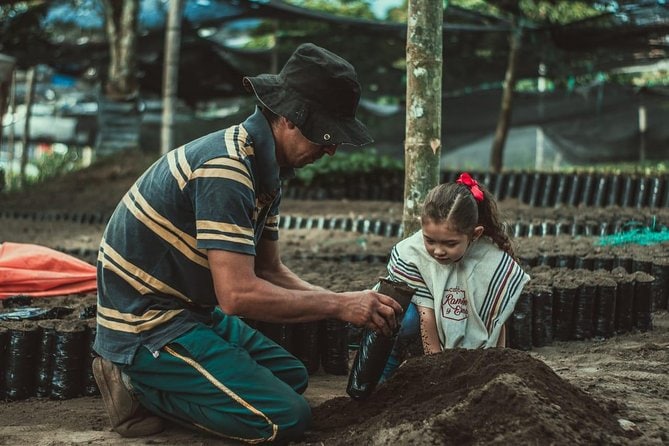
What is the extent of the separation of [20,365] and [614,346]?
3.27 m

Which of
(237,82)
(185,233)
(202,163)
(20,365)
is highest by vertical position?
(237,82)

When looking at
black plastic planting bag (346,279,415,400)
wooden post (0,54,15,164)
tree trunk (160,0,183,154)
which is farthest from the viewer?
tree trunk (160,0,183,154)

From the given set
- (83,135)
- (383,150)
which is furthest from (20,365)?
(83,135)

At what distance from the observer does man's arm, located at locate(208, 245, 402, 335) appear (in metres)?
3.13

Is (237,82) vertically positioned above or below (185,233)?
above

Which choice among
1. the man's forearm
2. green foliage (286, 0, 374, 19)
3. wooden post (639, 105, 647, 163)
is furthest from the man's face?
green foliage (286, 0, 374, 19)

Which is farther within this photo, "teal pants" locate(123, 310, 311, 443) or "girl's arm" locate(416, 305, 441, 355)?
"girl's arm" locate(416, 305, 441, 355)

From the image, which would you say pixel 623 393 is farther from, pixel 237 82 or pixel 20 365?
pixel 237 82

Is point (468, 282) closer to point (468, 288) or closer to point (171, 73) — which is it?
point (468, 288)

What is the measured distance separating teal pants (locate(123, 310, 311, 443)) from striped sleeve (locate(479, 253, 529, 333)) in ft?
3.38

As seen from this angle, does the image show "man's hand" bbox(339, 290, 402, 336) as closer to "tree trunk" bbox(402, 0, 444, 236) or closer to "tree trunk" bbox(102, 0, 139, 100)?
"tree trunk" bbox(402, 0, 444, 236)

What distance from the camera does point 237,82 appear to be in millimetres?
16078

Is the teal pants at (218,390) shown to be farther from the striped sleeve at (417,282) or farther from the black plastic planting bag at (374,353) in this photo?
the striped sleeve at (417,282)

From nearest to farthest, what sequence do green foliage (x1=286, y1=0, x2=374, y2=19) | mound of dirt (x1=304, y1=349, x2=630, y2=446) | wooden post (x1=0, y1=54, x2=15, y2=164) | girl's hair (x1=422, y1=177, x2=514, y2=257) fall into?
mound of dirt (x1=304, y1=349, x2=630, y2=446), girl's hair (x1=422, y1=177, x2=514, y2=257), wooden post (x1=0, y1=54, x2=15, y2=164), green foliage (x1=286, y1=0, x2=374, y2=19)
